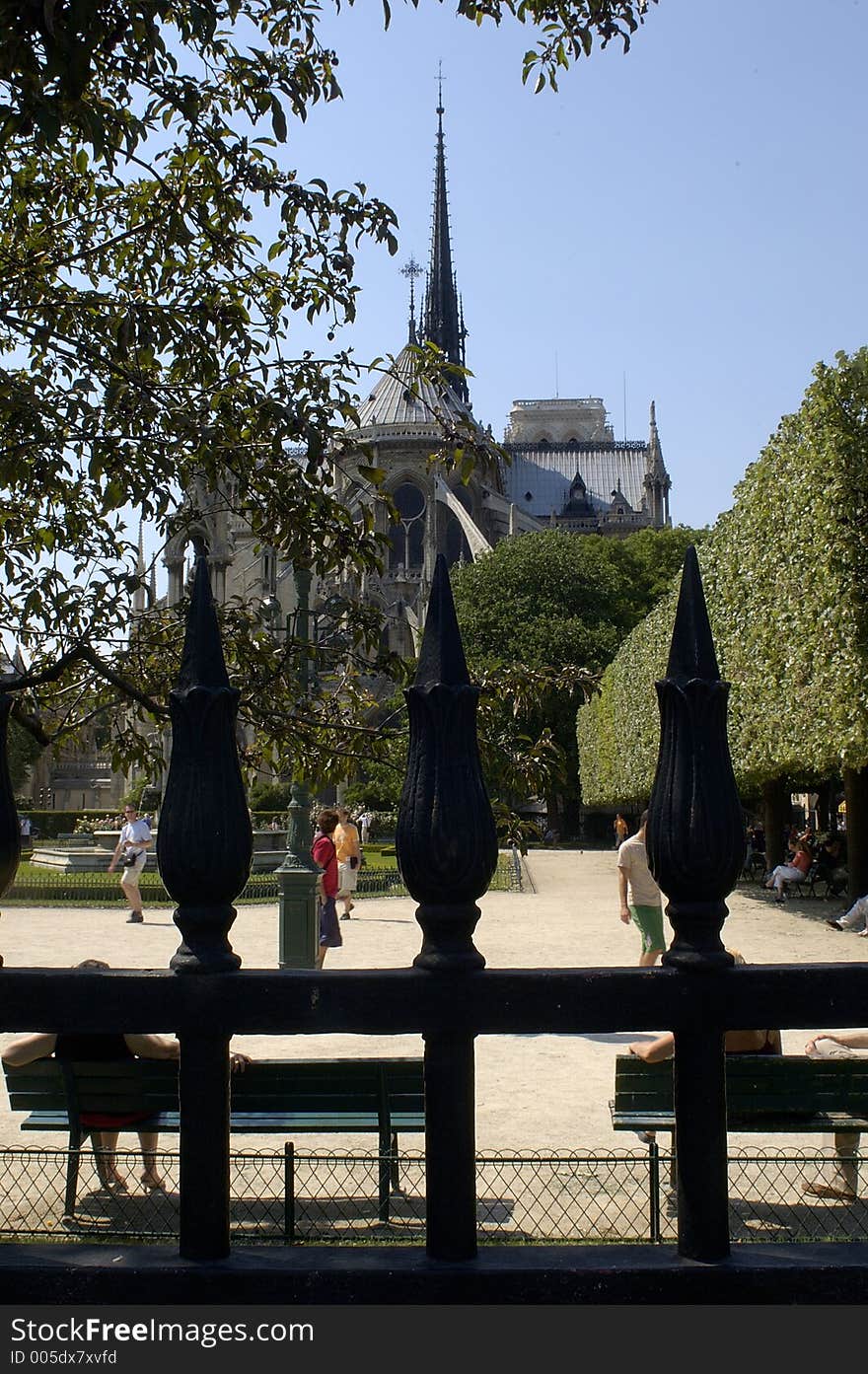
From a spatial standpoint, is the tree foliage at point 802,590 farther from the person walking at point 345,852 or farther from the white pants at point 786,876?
the person walking at point 345,852

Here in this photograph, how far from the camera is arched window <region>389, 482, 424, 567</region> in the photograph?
3388 inches

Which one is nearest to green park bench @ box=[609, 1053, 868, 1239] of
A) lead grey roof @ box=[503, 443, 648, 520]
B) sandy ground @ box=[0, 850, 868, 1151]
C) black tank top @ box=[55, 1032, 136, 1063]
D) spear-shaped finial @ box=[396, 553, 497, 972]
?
sandy ground @ box=[0, 850, 868, 1151]

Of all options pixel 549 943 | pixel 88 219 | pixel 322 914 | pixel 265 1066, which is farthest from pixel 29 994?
pixel 549 943

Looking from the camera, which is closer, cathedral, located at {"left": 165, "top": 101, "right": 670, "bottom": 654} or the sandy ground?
the sandy ground

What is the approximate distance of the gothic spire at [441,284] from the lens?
386 feet

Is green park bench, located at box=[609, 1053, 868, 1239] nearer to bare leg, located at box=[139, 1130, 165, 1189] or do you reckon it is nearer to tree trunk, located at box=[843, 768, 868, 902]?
bare leg, located at box=[139, 1130, 165, 1189]

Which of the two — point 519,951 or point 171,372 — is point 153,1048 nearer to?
point 171,372

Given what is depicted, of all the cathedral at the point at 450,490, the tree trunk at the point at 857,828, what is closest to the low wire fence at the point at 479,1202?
the tree trunk at the point at 857,828

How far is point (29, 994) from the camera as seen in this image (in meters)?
1.85

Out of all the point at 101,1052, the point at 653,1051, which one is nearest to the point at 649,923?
the point at 653,1051

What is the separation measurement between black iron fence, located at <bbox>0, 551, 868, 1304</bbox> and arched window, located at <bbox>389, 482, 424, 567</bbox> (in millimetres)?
82221

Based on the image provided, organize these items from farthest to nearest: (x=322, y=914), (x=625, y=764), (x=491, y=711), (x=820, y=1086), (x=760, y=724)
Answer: (x=625, y=764)
(x=760, y=724)
(x=322, y=914)
(x=491, y=711)
(x=820, y=1086)
